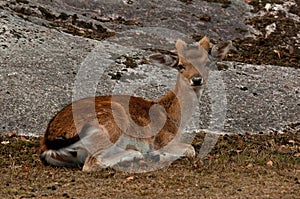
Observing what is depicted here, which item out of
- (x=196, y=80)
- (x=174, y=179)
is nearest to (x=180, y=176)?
(x=174, y=179)

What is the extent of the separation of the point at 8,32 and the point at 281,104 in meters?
10.0

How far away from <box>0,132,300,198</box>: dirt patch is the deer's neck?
0.98m

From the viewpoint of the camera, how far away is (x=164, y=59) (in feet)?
36.2

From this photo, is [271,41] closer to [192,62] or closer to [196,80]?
[192,62]

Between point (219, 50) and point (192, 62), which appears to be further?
point (219, 50)

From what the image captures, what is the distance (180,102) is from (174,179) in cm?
295

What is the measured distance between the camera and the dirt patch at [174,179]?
319 inches

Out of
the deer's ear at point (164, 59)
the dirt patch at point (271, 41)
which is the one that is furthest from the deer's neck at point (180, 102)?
the dirt patch at point (271, 41)

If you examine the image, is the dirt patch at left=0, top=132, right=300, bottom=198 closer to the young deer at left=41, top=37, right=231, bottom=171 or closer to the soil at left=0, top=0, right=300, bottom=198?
the soil at left=0, top=0, right=300, bottom=198

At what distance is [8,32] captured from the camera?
21609mm

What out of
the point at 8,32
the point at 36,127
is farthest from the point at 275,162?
the point at 8,32

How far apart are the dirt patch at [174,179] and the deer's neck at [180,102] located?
3.22ft

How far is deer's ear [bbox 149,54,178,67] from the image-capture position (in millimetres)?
10953

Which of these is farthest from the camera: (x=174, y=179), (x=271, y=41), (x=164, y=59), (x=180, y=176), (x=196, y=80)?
(x=271, y=41)
